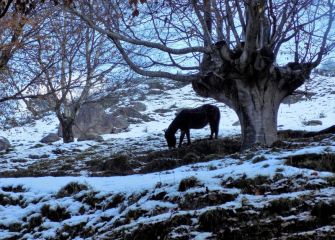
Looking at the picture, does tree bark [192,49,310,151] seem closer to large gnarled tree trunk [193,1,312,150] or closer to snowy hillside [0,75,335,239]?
large gnarled tree trunk [193,1,312,150]

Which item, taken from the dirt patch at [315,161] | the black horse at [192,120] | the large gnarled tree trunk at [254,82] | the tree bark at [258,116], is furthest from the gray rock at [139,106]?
the dirt patch at [315,161]

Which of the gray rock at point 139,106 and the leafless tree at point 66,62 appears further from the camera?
the gray rock at point 139,106

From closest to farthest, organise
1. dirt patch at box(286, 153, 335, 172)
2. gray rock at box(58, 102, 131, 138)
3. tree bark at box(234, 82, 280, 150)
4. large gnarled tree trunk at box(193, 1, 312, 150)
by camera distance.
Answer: dirt patch at box(286, 153, 335, 172) → large gnarled tree trunk at box(193, 1, 312, 150) → tree bark at box(234, 82, 280, 150) → gray rock at box(58, 102, 131, 138)

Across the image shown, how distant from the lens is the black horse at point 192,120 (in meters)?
14.4

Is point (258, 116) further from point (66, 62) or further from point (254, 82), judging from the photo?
point (66, 62)

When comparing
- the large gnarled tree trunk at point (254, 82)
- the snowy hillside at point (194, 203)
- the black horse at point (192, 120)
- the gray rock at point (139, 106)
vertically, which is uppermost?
the gray rock at point (139, 106)

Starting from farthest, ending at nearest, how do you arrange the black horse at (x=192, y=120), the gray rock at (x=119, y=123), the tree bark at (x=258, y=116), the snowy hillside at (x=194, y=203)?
the gray rock at (x=119, y=123)
the black horse at (x=192, y=120)
the tree bark at (x=258, y=116)
the snowy hillside at (x=194, y=203)

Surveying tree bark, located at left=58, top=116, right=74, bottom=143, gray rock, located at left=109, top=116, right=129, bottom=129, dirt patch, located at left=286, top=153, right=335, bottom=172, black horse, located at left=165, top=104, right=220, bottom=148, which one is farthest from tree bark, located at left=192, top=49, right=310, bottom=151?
gray rock, located at left=109, top=116, right=129, bottom=129

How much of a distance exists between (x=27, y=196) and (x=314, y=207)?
426 centimetres

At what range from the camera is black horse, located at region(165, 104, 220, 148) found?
14438 mm

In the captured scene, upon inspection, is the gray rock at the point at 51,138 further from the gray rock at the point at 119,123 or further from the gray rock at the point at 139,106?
the gray rock at the point at 139,106

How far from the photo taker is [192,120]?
14797 mm

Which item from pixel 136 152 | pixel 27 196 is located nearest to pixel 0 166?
pixel 136 152

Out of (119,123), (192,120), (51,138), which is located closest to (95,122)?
(119,123)
